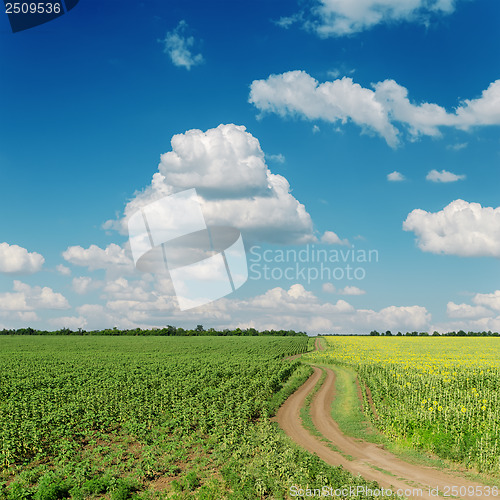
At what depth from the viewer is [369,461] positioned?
526 inches

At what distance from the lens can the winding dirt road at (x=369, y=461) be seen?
36.9ft

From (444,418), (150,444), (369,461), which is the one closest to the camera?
(369,461)

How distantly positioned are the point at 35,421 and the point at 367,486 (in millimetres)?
13708

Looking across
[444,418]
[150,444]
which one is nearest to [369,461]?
[444,418]

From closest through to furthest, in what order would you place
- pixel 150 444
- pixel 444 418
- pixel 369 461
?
pixel 369 461 → pixel 150 444 → pixel 444 418

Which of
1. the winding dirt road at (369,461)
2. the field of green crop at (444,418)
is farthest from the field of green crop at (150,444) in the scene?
the field of green crop at (444,418)

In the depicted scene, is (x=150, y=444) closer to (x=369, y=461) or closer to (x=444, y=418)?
(x=369, y=461)

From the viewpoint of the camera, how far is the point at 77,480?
38.2 ft

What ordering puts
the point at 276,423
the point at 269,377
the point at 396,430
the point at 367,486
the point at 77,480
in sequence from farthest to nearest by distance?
the point at 269,377
the point at 276,423
the point at 396,430
the point at 77,480
the point at 367,486

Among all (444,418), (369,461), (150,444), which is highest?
(444,418)

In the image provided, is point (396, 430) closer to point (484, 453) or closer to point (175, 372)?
point (484, 453)

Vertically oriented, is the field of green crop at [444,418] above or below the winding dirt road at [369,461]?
above

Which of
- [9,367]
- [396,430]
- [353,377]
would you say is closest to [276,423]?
[396,430]

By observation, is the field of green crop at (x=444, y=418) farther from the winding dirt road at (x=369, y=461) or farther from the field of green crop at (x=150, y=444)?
the field of green crop at (x=150, y=444)
